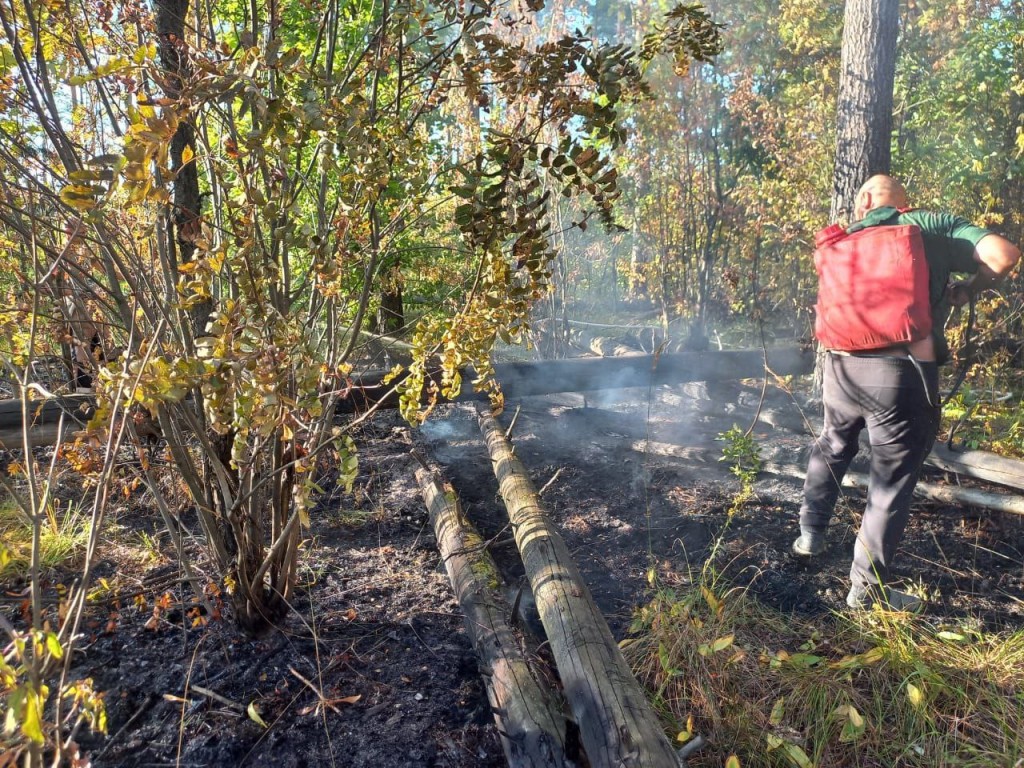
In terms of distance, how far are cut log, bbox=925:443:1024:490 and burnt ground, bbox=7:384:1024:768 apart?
27 centimetres

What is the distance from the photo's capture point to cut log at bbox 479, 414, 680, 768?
6.76 feet

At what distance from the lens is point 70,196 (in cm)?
147

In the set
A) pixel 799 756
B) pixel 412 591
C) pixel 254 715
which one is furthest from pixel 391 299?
pixel 799 756

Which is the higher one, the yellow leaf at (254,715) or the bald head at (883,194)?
the bald head at (883,194)

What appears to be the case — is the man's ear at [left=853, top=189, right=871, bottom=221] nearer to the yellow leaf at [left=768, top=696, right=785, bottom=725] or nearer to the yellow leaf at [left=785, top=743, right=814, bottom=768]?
the yellow leaf at [left=768, top=696, right=785, bottom=725]

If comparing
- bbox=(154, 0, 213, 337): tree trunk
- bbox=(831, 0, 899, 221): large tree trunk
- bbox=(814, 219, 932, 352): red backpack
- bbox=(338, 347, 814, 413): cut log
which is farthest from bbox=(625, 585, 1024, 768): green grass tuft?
bbox=(831, 0, 899, 221): large tree trunk

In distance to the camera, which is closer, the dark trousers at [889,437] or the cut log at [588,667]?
the cut log at [588,667]

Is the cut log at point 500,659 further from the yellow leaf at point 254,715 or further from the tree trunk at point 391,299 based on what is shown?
the tree trunk at point 391,299

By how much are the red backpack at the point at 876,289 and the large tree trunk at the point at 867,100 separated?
230 cm

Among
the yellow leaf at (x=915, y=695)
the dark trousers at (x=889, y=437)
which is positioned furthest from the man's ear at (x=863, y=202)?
the yellow leaf at (x=915, y=695)

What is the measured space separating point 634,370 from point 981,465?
138 inches

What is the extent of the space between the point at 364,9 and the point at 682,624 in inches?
188

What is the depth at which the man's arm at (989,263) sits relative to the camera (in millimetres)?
3107

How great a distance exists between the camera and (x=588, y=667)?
94.3 inches
